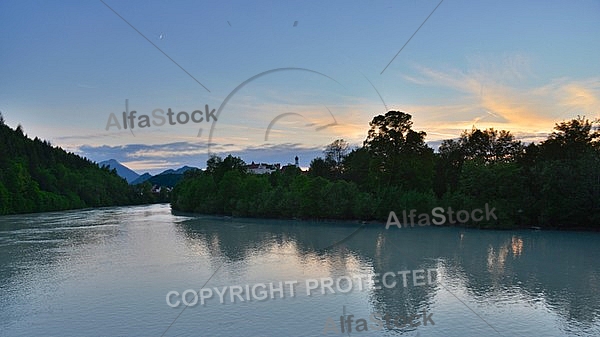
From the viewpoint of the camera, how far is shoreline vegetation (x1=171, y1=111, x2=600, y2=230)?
36188 mm

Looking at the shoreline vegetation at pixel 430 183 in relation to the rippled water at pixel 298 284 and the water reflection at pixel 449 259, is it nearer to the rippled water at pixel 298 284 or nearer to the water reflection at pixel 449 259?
the water reflection at pixel 449 259

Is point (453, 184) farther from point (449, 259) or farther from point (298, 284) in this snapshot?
point (298, 284)

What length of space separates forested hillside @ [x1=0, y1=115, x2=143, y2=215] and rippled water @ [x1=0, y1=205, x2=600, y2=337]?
4589 cm

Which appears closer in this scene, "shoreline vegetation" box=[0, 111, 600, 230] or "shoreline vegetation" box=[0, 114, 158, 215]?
"shoreline vegetation" box=[0, 111, 600, 230]

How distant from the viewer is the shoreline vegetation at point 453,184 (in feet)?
119

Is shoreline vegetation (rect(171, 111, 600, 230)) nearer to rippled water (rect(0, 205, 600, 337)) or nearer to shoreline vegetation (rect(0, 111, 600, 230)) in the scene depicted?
shoreline vegetation (rect(0, 111, 600, 230))

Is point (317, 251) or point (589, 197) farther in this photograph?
point (589, 197)

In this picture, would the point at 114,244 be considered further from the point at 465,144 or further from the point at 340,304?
the point at 465,144

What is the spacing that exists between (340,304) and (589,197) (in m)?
27.3

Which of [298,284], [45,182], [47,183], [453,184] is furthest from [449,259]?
[45,182]

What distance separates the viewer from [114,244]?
101 ft

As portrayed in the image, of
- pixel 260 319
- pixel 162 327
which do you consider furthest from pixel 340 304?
pixel 162 327

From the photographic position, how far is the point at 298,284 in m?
17.6

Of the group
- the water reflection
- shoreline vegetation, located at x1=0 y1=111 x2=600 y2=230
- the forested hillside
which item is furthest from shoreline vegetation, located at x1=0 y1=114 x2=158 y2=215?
the water reflection
